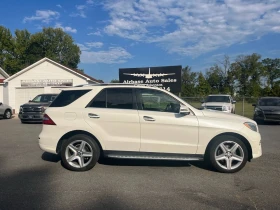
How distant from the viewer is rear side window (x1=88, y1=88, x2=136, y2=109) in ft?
18.4

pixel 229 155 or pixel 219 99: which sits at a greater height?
pixel 219 99

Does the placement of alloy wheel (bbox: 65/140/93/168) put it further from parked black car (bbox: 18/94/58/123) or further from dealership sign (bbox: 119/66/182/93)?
dealership sign (bbox: 119/66/182/93)

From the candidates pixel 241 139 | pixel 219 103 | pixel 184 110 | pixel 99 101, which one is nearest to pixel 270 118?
pixel 219 103

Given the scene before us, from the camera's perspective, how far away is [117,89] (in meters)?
5.75

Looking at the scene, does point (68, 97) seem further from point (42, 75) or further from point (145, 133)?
point (42, 75)

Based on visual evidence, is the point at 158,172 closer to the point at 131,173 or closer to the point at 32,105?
the point at 131,173

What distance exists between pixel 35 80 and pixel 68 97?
72.5ft

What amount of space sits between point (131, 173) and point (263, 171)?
2812mm

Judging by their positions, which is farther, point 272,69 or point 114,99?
point 272,69

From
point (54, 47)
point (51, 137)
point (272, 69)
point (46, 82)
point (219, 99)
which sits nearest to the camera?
point (51, 137)

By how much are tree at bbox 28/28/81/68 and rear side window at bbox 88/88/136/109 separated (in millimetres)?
62498

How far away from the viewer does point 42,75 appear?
2598 cm

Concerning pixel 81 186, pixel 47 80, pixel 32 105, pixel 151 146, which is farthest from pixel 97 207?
pixel 47 80

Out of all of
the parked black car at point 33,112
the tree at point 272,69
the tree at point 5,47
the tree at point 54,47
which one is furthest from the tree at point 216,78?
the parked black car at point 33,112
